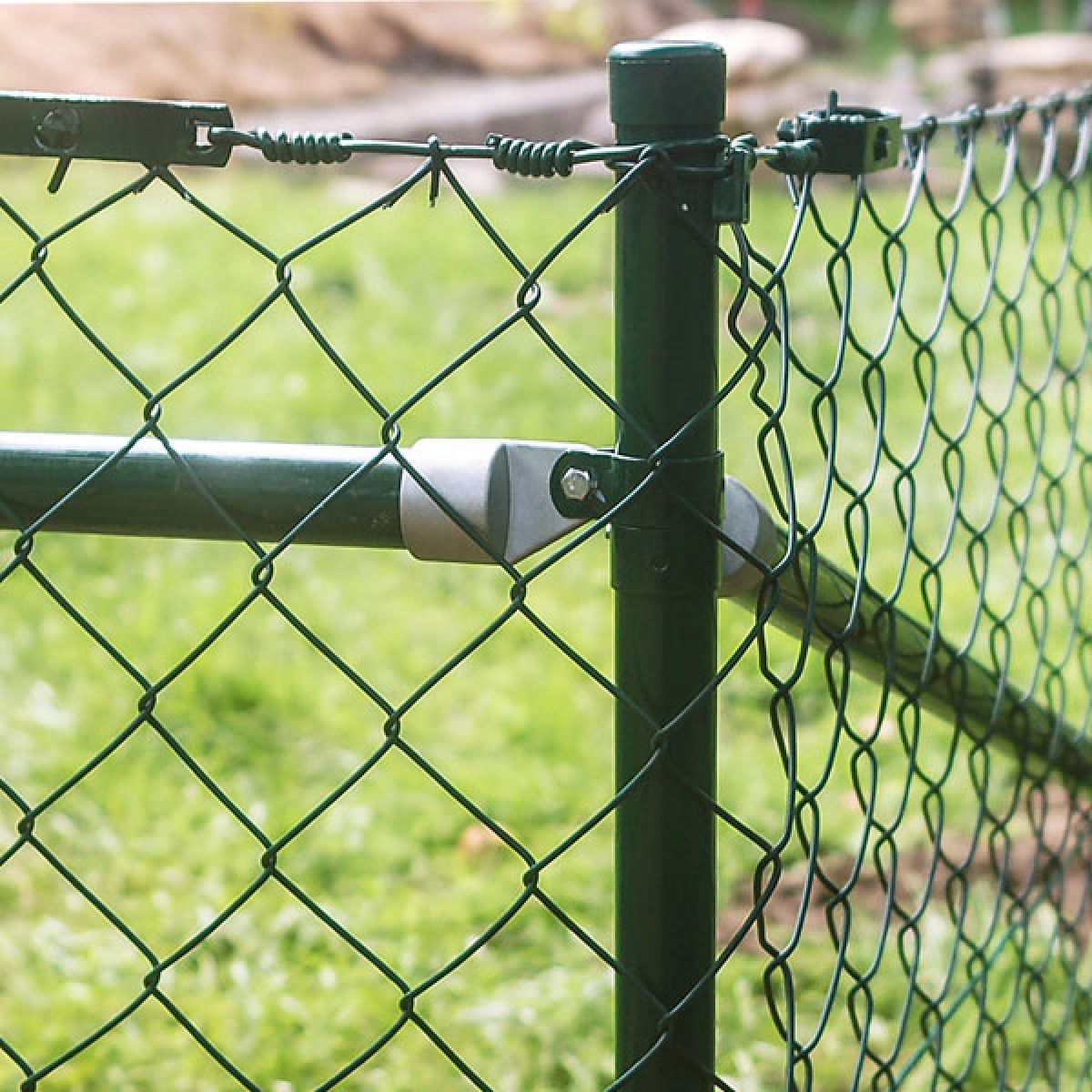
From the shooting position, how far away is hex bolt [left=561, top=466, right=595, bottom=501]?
0.99m

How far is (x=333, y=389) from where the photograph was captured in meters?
4.61

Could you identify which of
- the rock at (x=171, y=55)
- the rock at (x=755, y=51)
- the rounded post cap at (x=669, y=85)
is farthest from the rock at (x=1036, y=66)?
the rounded post cap at (x=669, y=85)

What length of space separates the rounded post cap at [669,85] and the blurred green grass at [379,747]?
0.59 ft

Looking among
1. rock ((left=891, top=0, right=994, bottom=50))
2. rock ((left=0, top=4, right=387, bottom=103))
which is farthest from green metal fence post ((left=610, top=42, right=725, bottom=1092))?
rock ((left=891, top=0, right=994, bottom=50))

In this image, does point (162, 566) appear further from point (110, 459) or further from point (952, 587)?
point (110, 459)

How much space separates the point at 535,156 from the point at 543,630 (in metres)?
0.26

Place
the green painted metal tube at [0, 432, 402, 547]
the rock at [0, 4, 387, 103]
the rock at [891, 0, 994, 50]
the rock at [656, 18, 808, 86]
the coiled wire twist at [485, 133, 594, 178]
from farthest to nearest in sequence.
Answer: the rock at [891, 0, 994, 50]
the rock at [0, 4, 387, 103]
the rock at [656, 18, 808, 86]
the green painted metal tube at [0, 432, 402, 547]
the coiled wire twist at [485, 133, 594, 178]

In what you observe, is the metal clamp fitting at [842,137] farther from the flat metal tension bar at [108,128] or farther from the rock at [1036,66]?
the rock at [1036,66]

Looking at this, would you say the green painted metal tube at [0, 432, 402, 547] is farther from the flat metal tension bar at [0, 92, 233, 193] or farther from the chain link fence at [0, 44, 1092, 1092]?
the flat metal tension bar at [0, 92, 233, 193]

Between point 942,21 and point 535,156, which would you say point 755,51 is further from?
point 535,156

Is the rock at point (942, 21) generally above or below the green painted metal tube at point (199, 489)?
above

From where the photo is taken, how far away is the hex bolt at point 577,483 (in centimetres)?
99

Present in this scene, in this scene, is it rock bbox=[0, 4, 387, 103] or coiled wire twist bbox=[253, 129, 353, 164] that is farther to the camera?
rock bbox=[0, 4, 387, 103]

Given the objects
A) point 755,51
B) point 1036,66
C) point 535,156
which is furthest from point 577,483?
point 1036,66
